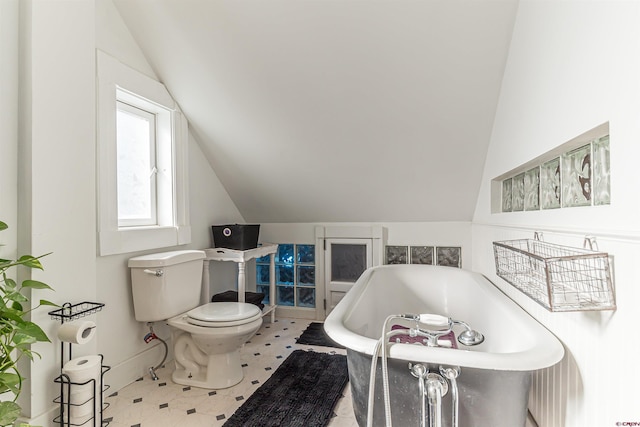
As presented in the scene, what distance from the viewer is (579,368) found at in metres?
1.03

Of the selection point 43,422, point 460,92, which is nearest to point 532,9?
point 460,92

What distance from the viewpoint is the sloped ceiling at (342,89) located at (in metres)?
1.71

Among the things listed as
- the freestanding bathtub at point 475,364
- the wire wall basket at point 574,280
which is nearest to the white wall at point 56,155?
the freestanding bathtub at point 475,364

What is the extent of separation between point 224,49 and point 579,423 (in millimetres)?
2333

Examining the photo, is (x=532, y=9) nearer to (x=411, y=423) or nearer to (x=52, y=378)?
(x=411, y=423)

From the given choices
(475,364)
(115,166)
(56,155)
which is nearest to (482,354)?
(475,364)

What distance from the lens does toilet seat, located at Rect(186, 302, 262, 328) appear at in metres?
1.86

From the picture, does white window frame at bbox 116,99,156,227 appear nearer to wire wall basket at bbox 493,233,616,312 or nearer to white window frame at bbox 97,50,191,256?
white window frame at bbox 97,50,191,256

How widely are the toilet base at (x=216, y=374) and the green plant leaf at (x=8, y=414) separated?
3.42ft

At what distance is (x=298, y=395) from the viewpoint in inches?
71.3

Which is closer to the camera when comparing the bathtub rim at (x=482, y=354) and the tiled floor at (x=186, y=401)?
the bathtub rim at (x=482, y=354)

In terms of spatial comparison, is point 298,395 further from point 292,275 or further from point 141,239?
point 292,275

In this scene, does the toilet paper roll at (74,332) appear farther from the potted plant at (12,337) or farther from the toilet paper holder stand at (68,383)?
the potted plant at (12,337)

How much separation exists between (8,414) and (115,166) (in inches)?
51.0
